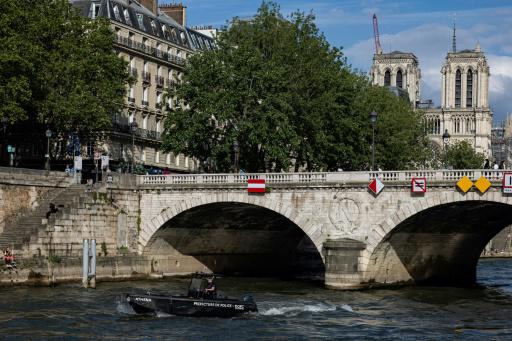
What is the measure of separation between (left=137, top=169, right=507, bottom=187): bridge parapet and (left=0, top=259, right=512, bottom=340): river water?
646 cm

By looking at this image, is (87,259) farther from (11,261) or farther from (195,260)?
(195,260)

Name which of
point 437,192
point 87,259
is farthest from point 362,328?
point 87,259

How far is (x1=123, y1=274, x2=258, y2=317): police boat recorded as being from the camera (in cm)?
5009

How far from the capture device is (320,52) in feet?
290

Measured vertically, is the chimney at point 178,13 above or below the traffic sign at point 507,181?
above

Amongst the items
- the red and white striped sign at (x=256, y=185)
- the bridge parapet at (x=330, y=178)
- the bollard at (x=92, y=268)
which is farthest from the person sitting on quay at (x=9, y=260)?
the red and white striped sign at (x=256, y=185)

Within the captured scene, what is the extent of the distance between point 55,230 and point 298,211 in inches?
561

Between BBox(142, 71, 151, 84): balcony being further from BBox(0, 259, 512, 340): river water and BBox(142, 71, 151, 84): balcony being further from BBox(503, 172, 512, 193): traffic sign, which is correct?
BBox(503, 172, 512, 193): traffic sign

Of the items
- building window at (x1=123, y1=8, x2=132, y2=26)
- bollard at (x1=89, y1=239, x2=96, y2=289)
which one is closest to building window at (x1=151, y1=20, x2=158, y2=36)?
building window at (x1=123, y1=8, x2=132, y2=26)

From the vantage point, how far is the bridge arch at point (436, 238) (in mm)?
61594

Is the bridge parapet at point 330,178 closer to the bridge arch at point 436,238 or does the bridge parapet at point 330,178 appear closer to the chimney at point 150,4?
the bridge arch at point 436,238

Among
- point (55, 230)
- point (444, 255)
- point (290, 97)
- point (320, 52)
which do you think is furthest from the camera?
point (320, 52)

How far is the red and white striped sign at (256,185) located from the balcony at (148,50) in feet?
106

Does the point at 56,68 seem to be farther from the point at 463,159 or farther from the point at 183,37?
the point at 463,159
